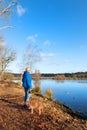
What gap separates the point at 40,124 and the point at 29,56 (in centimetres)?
2826

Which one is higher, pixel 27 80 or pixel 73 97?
pixel 27 80

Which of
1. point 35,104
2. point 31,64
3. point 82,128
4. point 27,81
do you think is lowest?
point 82,128

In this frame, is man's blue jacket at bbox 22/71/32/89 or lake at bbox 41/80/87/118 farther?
lake at bbox 41/80/87/118

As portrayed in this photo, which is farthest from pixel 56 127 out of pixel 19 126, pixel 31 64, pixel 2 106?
pixel 31 64

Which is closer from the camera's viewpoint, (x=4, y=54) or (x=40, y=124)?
(x=40, y=124)

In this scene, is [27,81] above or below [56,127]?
above

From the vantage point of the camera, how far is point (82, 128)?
8.76 meters

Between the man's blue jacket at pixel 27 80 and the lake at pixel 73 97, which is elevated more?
the man's blue jacket at pixel 27 80

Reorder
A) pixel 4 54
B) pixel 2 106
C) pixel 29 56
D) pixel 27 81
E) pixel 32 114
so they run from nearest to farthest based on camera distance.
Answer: pixel 32 114
pixel 27 81
pixel 2 106
pixel 29 56
pixel 4 54

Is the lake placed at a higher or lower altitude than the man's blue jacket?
lower

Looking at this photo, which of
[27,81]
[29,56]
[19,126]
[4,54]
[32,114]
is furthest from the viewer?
[4,54]

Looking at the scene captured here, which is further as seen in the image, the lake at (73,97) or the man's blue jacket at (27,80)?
the lake at (73,97)

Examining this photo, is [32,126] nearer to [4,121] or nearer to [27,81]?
[4,121]

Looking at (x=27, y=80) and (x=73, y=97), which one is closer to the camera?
(x=27, y=80)
